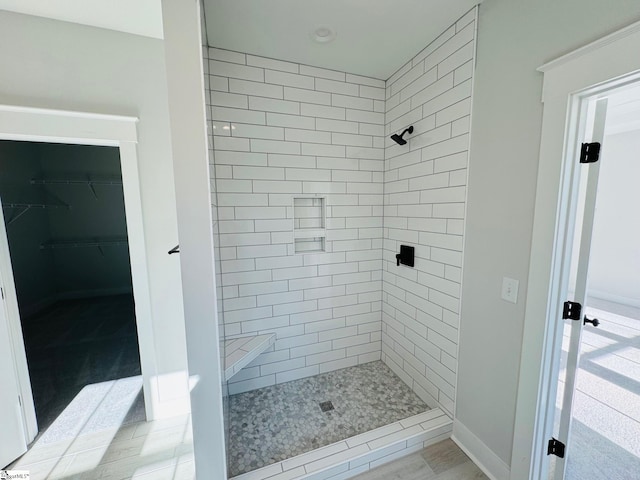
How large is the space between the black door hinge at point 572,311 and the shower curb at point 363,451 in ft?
3.38

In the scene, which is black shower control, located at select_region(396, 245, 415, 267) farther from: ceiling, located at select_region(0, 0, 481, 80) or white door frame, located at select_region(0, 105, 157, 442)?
white door frame, located at select_region(0, 105, 157, 442)

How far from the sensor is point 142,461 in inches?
62.0

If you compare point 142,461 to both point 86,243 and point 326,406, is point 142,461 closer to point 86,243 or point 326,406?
point 326,406

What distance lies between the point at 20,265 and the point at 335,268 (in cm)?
423

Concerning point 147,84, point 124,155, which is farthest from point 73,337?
point 147,84

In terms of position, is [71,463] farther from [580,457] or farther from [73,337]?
[580,457]

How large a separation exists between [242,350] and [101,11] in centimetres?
218

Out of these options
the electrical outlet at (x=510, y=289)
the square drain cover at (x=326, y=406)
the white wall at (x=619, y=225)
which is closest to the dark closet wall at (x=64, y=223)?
the square drain cover at (x=326, y=406)

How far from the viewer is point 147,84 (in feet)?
5.53

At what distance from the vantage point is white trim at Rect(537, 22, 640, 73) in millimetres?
867

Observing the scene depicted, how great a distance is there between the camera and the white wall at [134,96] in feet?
4.82

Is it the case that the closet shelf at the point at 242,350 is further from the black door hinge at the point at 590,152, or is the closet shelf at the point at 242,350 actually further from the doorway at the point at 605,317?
the black door hinge at the point at 590,152

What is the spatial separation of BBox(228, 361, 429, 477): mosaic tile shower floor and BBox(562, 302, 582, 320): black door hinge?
47.2 inches

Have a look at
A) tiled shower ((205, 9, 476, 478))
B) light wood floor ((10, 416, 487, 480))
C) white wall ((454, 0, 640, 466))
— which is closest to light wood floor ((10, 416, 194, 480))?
light wood floor ((10, 416, 487, 480))
